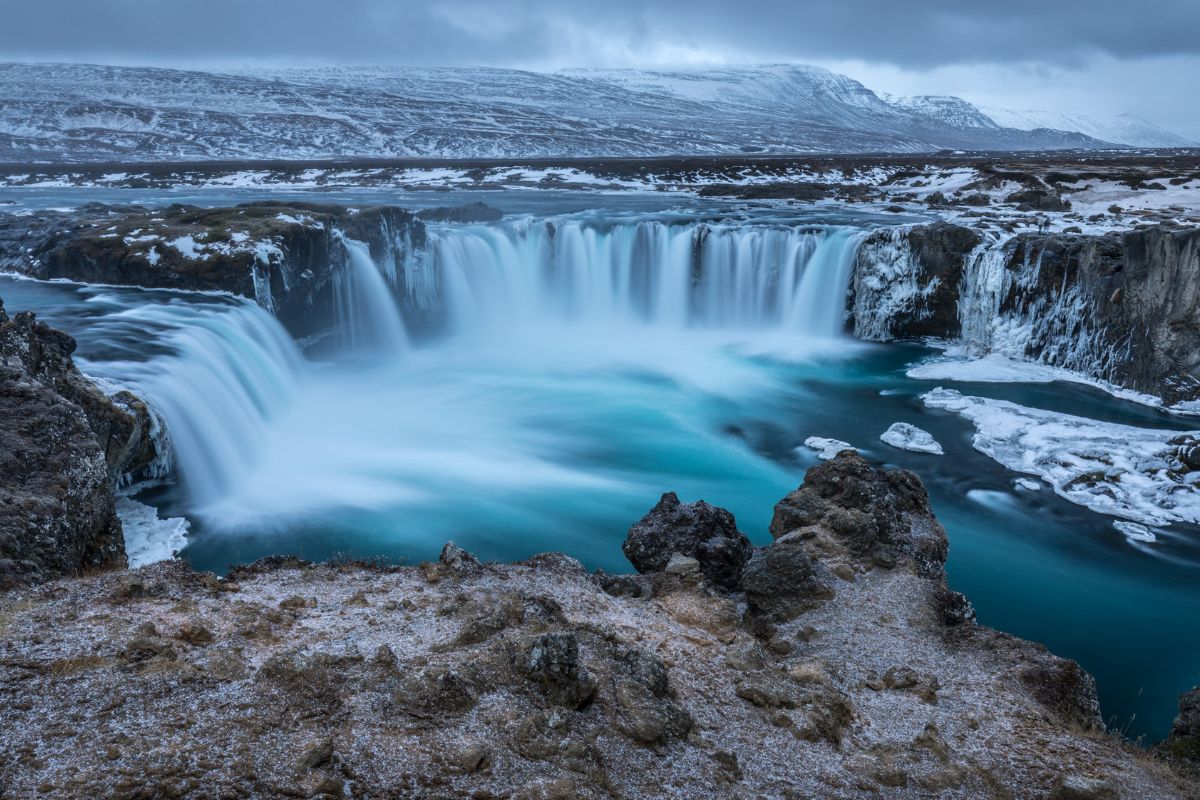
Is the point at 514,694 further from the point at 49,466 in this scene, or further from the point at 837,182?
the point at 837,182

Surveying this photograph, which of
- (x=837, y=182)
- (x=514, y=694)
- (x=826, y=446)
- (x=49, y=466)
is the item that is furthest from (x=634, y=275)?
(x=837, y=182)

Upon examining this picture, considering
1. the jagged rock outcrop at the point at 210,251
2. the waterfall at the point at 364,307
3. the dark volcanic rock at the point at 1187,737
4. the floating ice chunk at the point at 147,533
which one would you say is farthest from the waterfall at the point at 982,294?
the floating ice chunk at the point at 147,533

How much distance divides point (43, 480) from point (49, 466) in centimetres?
21

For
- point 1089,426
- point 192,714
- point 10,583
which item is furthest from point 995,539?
point 10,583

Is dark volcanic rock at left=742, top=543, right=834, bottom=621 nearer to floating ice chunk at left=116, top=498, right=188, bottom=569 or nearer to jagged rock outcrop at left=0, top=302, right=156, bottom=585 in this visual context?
jagged rock outcrop at left=0, top=302, right=156, bottom=585

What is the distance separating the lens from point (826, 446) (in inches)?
635

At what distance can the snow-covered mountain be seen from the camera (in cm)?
8756

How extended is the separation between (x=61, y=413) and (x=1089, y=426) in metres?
17.6

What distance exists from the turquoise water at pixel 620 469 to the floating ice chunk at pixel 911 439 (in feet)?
1.20

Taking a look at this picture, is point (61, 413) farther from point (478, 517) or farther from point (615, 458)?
point (615, 458)

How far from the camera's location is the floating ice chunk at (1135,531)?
12.6 meters

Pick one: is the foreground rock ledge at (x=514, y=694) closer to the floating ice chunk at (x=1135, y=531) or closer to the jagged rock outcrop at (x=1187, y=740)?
the jagged rock outcrop at (x=1187, y=740)

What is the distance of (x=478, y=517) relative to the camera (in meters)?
12.7

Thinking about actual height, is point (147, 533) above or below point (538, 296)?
below
